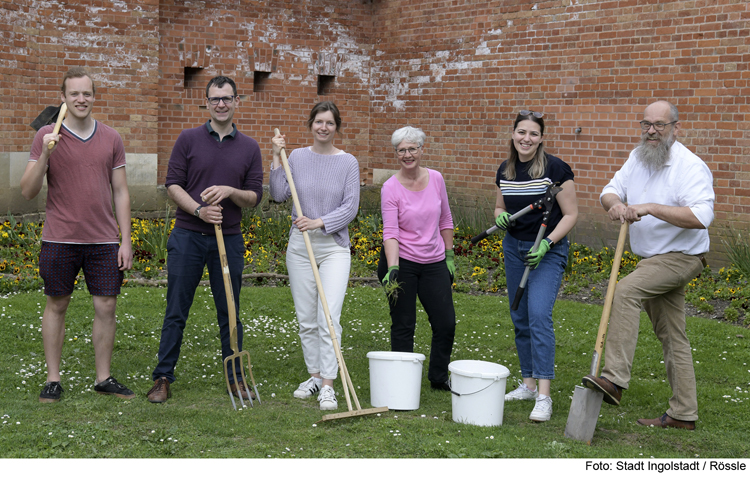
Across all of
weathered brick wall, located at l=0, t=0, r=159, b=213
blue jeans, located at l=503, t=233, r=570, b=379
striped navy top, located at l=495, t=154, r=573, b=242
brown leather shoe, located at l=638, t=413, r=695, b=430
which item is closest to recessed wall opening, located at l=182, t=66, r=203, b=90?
weathered brick wall, located at l=0, t=0, r=159, b=213

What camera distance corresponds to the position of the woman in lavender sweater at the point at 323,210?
5.19 metres

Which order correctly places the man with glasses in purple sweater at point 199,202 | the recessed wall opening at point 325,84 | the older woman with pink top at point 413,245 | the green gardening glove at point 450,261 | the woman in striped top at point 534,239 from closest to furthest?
1. the woman in striped top at point 534,239
2. the man with glasses in purple sweater at point 199,202
3. the older woman with pink top at point 413,245
4. the green gardening glove at point 450,261
5. the recessed wall opening at point 325,84

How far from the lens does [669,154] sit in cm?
459

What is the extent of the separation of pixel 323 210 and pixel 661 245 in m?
2.17

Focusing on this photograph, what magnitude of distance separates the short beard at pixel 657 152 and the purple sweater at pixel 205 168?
257cm

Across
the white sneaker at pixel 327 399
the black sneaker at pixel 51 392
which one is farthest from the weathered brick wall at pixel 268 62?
the white sneaker at pixel 327 399

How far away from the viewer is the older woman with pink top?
5.30 m

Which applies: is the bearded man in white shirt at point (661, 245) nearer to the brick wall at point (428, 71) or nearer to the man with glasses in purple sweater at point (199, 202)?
the man with glasses in purple sweater at point (199, 202)

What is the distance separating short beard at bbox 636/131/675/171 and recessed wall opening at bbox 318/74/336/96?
8956 millimetres

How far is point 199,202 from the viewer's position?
507cm

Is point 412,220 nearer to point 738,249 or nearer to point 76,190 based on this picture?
point 76,190

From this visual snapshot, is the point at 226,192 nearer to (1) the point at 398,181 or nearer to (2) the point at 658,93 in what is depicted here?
(1) the point at 398,181

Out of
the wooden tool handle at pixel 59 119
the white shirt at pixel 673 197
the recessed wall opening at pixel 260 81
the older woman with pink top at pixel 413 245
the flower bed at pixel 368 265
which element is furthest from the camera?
the recessed wall opening at pixel 260 81

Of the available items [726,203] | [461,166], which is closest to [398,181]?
[726,203]
